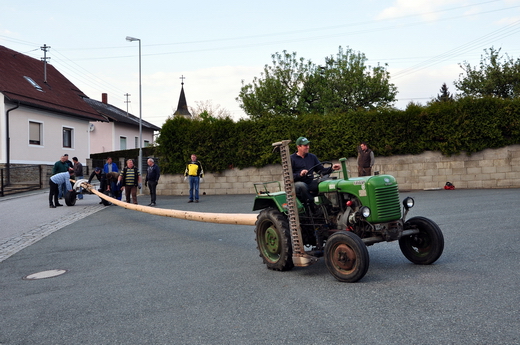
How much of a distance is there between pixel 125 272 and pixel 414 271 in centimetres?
395

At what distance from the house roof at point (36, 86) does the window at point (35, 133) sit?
4.12ft

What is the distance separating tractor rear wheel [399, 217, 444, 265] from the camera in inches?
246

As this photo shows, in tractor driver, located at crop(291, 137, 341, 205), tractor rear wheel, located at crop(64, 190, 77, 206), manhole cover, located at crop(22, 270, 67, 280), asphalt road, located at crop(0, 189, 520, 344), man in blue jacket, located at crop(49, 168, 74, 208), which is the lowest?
manhole cover, located at crop(22, 270, 67, 280)

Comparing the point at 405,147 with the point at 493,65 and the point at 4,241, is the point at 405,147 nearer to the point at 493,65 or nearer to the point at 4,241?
the point at 4,241

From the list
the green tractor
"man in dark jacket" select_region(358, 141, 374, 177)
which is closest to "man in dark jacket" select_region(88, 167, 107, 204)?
"man in dark jacket" select_region(358, 141, 374, 177)

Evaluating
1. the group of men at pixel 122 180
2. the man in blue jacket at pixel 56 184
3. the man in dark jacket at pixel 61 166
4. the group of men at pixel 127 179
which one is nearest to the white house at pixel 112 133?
the man in dark jacket at pixel 61 166

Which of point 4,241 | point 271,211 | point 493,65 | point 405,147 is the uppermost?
point 493,65

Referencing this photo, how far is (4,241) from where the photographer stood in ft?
34.9

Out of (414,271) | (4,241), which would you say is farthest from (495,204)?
(4,241)

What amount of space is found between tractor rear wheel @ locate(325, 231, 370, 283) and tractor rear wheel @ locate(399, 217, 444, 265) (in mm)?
1125

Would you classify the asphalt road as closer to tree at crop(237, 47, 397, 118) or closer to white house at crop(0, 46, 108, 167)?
white house at crop(0, 46, 108, 167)

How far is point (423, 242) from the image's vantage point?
645 centimetres

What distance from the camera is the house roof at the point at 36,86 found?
3064cm

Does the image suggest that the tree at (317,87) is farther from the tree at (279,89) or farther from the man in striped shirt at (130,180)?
the man in striped shirt at (130,180)
